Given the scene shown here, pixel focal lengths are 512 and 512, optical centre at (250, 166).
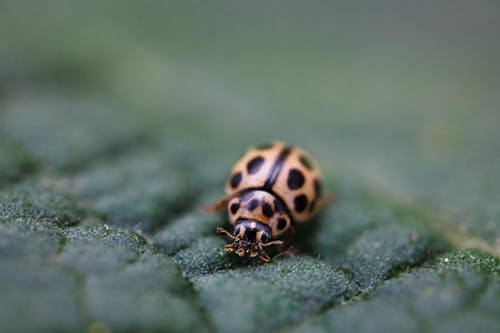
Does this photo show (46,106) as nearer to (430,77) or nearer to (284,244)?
(284,244)

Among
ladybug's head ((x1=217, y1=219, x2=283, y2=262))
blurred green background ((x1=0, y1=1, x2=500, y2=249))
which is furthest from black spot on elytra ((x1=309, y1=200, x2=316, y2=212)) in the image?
blurred green background ((x1=0, y1=1, x2=500, y2=249))

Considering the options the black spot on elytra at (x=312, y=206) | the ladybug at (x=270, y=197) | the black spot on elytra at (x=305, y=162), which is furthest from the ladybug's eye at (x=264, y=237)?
the black spot on elytra at (x=305, y=162)

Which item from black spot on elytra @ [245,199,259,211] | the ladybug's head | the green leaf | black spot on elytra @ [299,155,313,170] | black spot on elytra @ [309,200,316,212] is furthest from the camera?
black spot on elytra @ [299,155,313,170]

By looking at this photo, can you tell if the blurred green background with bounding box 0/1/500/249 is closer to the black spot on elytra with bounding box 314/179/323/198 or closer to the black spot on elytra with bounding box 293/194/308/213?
the black spot on elytra with bounding box 314/179/323/198

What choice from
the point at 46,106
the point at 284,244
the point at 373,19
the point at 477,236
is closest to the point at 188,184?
the point at 284,244

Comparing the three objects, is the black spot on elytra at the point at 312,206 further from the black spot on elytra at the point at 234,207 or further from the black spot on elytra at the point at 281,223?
the black spot on elytra at the point at 234,207

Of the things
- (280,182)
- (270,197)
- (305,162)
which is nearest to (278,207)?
(270,197)
